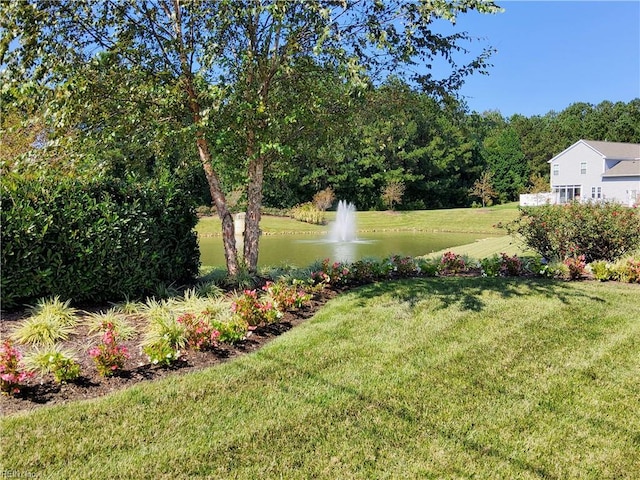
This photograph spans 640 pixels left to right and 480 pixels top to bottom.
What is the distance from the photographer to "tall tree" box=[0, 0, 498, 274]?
14.3ft

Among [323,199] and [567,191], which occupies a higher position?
[567,191]

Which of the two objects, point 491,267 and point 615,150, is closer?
point 491,267

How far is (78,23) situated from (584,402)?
557cm

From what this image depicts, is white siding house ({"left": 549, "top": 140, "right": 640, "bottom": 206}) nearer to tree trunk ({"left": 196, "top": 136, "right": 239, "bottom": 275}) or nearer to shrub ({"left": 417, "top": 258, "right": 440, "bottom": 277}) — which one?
shrub ({"left": 417, "top": 258, "right": 440, "bottom": 277})

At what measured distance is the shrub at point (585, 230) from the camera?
711 cm

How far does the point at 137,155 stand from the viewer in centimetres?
570

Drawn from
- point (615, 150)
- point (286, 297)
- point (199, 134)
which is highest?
point (615, 150)

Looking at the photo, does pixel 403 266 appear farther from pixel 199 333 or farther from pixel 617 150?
pixel 617 150

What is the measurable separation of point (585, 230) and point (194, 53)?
6.20 m

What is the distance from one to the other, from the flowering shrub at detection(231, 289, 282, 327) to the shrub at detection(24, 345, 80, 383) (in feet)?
4.62

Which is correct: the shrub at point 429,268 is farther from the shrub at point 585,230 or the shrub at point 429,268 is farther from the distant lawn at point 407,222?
the distant lawn at point 407,222

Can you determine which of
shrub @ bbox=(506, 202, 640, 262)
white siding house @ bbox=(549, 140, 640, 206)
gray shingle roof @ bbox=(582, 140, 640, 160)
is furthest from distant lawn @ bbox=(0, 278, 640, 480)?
gray shingle roof @ bbox=(582, 140, 640, 160)

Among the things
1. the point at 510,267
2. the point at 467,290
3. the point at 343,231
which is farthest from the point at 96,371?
the point at 343,231

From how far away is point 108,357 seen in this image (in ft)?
10.9
